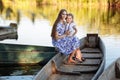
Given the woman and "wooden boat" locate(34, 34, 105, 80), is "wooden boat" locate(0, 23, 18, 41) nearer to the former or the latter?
"wooden boat" locate(34, 34, 105, 80)

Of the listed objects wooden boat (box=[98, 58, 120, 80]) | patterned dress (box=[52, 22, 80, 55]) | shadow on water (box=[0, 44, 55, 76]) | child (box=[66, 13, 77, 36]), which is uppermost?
child (box=[66, 13, 77, 36])

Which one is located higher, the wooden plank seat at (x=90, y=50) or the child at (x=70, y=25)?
the child at (x=70, y=25)

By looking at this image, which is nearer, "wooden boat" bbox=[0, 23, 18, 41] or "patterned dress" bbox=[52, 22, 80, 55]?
"patterned dress" bbox=[52, 22, 80, 55]

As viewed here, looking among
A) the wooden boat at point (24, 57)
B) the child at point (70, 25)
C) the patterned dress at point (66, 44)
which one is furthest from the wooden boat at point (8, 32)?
the child at point (70, 25)

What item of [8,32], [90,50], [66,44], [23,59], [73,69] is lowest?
[23,59]

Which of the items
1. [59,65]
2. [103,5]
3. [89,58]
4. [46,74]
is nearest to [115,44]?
[89,58]

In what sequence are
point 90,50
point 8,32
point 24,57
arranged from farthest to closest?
point 8,32 < point 24,57 < point 90,50

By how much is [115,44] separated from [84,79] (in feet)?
47.7

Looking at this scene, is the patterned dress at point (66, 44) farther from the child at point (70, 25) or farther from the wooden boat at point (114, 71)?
the wooden boat at point (114, 71)

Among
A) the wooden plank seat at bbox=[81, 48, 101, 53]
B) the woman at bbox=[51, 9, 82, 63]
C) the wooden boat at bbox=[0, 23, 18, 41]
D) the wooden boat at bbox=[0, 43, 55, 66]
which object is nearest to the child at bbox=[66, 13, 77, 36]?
the woman at bbox=[51, 9, 82, 63]

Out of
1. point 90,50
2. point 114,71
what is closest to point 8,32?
point 90,50

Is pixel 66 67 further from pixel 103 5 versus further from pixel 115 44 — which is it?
pixel 103 5

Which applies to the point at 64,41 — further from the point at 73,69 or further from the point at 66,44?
the point at 73,69

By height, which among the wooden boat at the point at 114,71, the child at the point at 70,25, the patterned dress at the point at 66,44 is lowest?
the wooden boat at the point at 114,71
